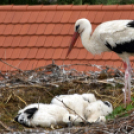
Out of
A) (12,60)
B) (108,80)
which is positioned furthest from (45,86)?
(12,60)

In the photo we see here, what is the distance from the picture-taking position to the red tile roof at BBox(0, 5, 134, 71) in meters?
5.60

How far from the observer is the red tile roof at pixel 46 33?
560 centimetres

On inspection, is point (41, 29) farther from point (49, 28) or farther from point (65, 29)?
point (65, 29)

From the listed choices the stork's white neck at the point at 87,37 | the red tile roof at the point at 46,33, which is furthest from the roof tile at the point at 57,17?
the stork's white neck at the point at 87,37

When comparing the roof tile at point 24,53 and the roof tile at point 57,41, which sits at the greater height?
the roof tile at point 57,41

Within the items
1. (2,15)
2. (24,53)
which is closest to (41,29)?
(24,53)

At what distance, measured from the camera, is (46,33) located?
5895 millimetres

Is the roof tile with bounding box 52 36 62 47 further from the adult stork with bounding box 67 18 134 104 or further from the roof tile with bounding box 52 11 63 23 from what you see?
the adult stork with bounding box 67 18 134 104

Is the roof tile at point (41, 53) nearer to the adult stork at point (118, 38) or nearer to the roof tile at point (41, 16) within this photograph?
the roof tile at point (41, 16)

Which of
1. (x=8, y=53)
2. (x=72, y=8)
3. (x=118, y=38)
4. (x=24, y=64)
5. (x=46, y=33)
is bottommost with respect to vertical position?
(x=24, y=64)

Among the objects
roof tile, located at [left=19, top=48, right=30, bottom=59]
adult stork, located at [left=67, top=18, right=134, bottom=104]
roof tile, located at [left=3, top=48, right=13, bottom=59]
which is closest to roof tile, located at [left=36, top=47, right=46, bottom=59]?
roof tile, located at [left=19, top=48, right=30, bottom=59]

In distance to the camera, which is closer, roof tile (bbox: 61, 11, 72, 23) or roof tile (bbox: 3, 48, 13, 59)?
roof tile (bbox: 3, 48, 13, 59)

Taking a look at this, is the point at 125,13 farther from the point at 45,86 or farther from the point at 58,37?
the point at 45,86

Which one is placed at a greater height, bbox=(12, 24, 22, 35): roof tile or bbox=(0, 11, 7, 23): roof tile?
bbox=(0, 11, 7, 23): roof tile
